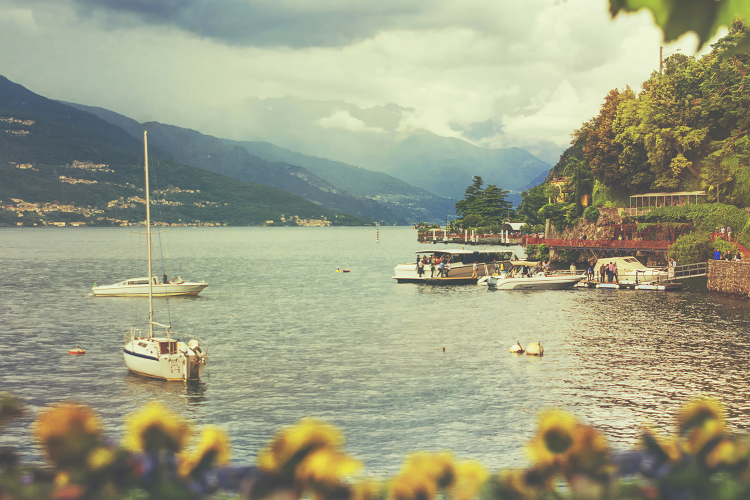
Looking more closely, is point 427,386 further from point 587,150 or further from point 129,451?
point 587,150

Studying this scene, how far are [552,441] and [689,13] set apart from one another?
168 cm

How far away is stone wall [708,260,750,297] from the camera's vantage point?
202 ft

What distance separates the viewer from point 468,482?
2.34 meters

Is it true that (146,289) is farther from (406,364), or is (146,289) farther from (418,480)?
(418,480)

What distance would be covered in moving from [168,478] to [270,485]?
40 centimetres

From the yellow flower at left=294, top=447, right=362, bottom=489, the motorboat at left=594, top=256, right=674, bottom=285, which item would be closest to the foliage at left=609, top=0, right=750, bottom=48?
the yellow flower at left=294, top=447, right=362, bottom=489

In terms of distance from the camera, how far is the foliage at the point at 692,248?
249 ft

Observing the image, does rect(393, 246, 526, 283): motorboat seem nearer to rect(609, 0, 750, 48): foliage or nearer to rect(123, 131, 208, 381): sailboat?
rect(123, 131, 208, 381): sailboat

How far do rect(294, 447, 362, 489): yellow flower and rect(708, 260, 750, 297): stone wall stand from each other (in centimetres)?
6948

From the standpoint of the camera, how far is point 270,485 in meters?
2.22

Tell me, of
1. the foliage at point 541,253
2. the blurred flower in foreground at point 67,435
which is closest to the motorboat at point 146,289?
the foliage at point 541,253

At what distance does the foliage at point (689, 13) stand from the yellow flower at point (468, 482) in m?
1.80

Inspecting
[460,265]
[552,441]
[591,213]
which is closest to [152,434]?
[552,441]

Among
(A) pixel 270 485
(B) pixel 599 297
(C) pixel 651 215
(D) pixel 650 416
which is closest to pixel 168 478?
(A) pixel 270 485
